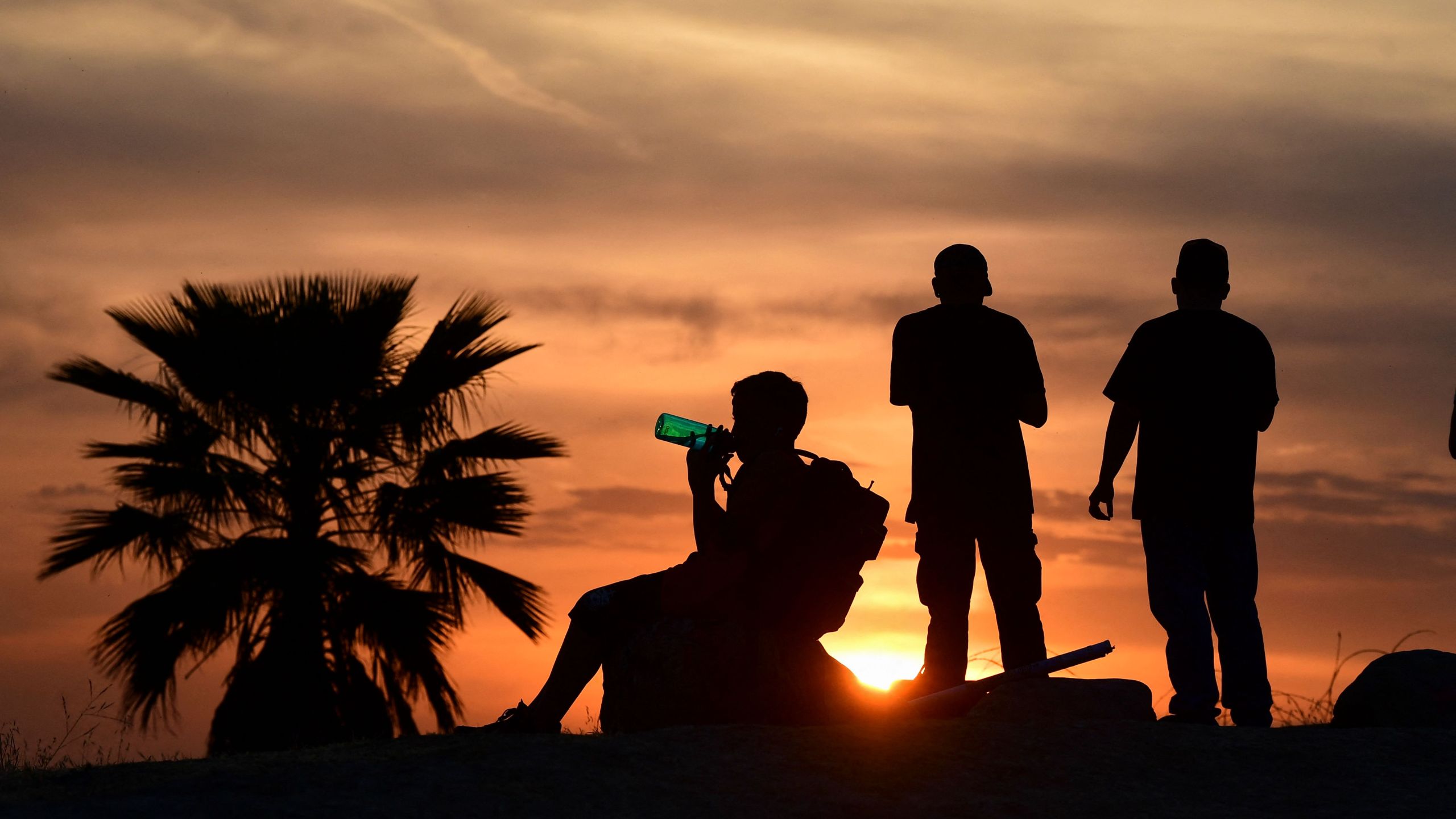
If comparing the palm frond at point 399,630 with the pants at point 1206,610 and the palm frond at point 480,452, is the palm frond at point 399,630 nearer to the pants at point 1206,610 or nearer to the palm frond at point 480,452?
the palm frond at point 480,452

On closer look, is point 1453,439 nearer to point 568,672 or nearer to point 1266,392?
point 1266,392

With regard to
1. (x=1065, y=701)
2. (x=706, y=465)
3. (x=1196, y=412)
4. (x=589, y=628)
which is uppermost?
(x=1196, y=412)

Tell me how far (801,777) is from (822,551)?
891 mm

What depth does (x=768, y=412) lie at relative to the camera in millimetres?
5688

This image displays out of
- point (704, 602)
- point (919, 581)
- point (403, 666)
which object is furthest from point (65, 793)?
point (403, 666)

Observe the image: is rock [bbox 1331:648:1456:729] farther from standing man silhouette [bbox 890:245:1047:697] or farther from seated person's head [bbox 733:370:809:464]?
seated person's head [bbox 733:370:809:464]

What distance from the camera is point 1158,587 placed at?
6645mm

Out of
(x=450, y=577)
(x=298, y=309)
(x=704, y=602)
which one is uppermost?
(x=298, y=309)

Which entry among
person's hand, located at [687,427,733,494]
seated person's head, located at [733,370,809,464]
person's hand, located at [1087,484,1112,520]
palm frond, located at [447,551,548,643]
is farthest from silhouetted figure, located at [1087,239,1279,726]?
palm frond, located at [447,551,548,643]

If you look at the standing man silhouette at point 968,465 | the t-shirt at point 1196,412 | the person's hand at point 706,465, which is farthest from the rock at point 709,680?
the t-shirt at point 1196,412

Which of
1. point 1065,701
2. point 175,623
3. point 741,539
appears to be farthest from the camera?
point 175,623

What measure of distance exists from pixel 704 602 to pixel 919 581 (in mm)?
1737

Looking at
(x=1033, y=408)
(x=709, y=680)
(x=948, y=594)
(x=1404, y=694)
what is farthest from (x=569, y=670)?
(x=1404, y=694)

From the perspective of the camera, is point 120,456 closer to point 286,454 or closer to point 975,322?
point 286,454
